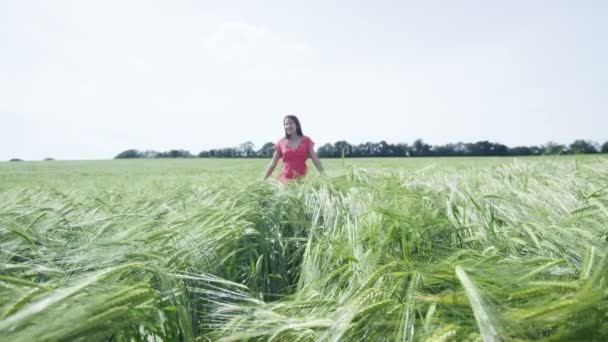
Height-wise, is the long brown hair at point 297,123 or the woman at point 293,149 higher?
the long brown hair at point 297,123

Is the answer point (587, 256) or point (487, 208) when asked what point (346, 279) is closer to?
point (587, 256)

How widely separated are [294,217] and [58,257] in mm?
1338

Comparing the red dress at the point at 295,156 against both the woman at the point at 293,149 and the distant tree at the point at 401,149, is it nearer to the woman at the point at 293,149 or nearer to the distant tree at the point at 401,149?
the woman at the point at 293,149

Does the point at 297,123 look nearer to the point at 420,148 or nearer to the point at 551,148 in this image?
the point at 551,148

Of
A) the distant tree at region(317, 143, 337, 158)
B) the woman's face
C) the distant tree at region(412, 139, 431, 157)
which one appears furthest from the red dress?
the distant tree at region(412, 139, 431, 157)

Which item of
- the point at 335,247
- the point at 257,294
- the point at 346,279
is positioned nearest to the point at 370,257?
the point at 346,279

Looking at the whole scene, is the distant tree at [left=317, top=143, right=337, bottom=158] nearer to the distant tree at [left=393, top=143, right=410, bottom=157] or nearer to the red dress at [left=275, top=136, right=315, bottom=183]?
the distant tree at [left=393, top=143, right=410, bottom=157]

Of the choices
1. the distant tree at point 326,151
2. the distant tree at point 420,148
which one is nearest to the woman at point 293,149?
the distant tree at point 326,151

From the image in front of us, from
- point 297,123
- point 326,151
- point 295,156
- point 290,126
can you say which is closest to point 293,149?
point 295,156

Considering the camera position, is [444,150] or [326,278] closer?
[326,278]

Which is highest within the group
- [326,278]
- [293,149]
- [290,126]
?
[290,126]

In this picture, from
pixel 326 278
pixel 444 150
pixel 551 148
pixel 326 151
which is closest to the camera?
pixel 326 278

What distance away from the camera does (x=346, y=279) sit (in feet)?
4.30

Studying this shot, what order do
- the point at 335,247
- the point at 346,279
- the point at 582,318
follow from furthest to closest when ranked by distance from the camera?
the point at 335,247 → the point at 346,279 → the point at 582,318
